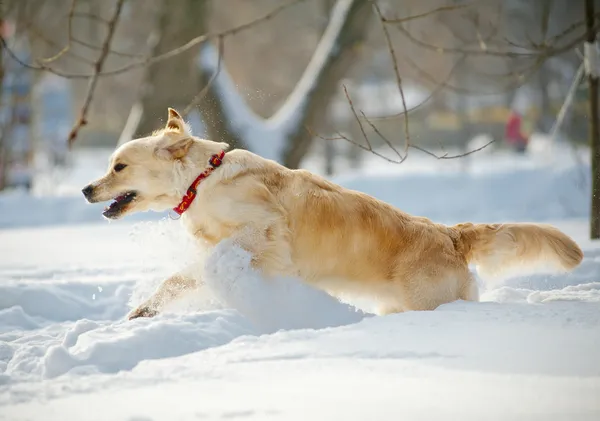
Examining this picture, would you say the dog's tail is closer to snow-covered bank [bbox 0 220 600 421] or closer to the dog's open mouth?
snow-covered bank [bbox 0 220 600 421]

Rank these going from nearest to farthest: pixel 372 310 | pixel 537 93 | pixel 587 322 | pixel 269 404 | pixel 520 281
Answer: pixel 269 404, pixel 587 322, pixel 372 310, pixel 520 281, pixel 537 93

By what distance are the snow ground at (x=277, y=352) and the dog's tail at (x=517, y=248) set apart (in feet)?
0.80

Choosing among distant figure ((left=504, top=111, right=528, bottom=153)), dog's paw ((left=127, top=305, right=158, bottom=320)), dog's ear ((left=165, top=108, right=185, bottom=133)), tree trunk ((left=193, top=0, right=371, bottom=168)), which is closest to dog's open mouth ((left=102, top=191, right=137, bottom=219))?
dog's ear ((left=165, top=108, right=185, bottom=133))

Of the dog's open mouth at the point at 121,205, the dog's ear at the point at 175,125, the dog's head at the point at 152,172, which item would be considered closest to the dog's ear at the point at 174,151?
the dog's head at the point at 152,172

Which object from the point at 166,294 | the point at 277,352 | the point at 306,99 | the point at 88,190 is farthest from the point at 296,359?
the point at 306,99

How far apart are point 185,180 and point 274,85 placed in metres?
22.2

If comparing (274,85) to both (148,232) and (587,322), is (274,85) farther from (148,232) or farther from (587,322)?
(587,322)

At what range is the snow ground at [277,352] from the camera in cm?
273

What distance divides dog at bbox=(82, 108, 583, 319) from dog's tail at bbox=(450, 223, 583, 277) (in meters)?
0.02

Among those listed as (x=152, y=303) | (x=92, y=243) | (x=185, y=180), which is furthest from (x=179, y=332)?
(x=92, y=243)

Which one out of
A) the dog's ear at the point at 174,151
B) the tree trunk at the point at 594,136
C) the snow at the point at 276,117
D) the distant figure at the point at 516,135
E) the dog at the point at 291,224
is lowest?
the dog at the point at 291,224

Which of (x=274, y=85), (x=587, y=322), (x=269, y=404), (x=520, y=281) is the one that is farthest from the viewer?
(x=274, y=85)

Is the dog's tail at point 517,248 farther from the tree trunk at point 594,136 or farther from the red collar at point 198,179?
the tree trunk at point 594,136

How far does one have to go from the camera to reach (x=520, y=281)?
6.29 metres
